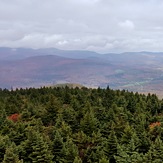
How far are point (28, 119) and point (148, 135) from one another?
3106 cm

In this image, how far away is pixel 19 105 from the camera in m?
92.4

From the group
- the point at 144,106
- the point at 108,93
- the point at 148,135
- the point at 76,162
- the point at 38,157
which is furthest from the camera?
the point at 108,93

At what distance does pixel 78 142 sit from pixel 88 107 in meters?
20.7

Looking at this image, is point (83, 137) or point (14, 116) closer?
point (83, 137)

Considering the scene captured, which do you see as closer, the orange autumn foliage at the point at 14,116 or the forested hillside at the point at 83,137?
the forested hillside at the point at 83,137

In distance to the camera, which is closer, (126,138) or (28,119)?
(126,138)

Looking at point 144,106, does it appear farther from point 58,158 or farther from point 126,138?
point 58,158

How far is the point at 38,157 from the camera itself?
47.3m

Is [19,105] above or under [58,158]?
above

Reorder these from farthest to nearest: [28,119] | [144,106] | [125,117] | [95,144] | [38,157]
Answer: [144,106] < [28,119] < [125,117] < [95,144] < [38,157]

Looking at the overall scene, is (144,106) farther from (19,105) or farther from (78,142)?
(19,105)

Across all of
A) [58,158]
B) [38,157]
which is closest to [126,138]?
[58,158]

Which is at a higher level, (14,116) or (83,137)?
(14,116)

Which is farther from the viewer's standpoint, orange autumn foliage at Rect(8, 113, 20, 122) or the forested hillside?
orange autumn foliage at Rect(8, 113, 20, 122)
